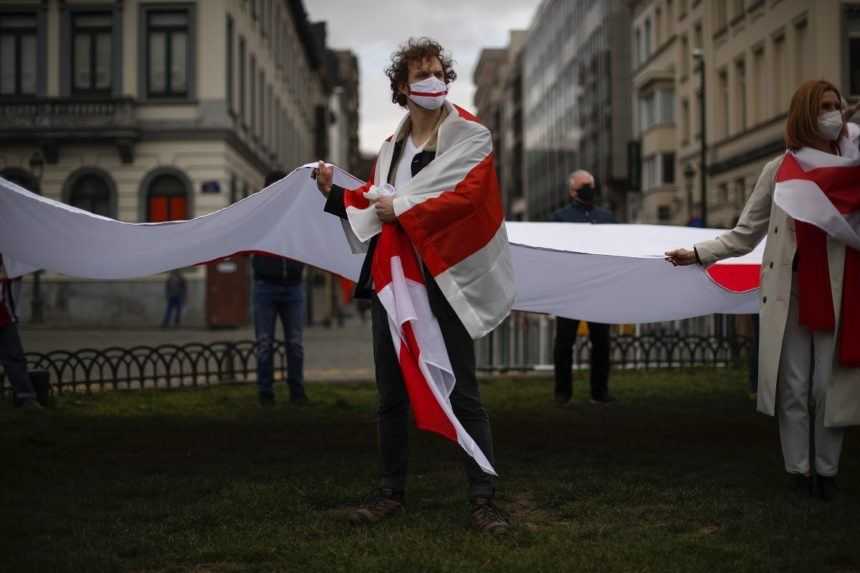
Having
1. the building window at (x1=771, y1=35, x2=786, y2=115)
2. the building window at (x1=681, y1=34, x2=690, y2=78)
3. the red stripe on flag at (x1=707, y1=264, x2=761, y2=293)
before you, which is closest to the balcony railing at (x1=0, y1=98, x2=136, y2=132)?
the building window at (x1=771, y1=35, x2=786, y2=115)

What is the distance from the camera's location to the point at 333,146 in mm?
89625

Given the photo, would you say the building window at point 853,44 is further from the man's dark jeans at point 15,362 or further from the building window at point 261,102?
the building window at point 261,102

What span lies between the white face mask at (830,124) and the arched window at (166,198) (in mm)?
27914

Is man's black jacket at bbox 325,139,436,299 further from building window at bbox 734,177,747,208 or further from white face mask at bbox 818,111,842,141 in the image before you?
building window at bbox 734,177,747,208

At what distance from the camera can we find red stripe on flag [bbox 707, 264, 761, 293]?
8086 millimetres

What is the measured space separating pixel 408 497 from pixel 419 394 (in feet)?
3.15

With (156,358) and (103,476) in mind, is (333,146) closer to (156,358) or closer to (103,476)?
(156,358)

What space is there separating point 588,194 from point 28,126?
1834 cm

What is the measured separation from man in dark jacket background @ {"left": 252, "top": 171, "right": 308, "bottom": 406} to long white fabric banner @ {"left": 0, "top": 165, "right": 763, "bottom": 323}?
2.75 metres

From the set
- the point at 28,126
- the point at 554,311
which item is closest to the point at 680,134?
the point at 28,126

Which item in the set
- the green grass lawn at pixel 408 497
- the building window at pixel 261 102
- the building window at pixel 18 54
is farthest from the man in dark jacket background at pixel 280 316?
the building window at pixel 261 102

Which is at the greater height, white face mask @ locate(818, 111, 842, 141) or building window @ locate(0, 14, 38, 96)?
building window @ locate(0, 14, 38, 96)

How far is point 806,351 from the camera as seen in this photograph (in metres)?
6.00

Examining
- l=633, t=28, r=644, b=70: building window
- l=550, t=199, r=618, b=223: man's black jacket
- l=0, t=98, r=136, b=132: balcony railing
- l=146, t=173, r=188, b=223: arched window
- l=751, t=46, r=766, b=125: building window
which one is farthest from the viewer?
l=633, t=28, r=644, b=70: building window
